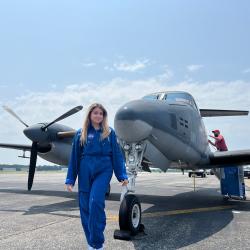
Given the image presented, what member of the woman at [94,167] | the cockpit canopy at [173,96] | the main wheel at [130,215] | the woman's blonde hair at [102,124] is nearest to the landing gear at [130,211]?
the main wheel at [130,215]

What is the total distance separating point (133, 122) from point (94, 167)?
9.32ft

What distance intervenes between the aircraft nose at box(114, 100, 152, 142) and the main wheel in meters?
1.61

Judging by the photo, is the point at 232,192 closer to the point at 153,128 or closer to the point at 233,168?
the point at 233,168

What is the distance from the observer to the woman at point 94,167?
464 cm

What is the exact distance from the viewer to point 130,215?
625 cm

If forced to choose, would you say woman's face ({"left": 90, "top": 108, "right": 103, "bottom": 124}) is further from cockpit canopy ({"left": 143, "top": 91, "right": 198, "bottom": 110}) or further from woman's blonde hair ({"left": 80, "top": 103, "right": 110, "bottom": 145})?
cockpit canopy ({"left": 143, "top": 91, "right": 198, "bottom": 110})

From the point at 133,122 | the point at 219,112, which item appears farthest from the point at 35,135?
the point at 219,112

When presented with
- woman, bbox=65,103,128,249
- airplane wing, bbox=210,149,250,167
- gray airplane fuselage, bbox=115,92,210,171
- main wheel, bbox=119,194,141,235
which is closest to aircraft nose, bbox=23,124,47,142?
gray airplane fuselage, bbox=115,92,210,171

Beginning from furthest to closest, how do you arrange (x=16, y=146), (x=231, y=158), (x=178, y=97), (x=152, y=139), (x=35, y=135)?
1. (x=16, y=146)
2. (x=35, y=135)
3. (x=231, y=158)
4. (x=178, y=97)
5. (x=152, y=139)

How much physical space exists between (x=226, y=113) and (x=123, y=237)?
1429 centimetres

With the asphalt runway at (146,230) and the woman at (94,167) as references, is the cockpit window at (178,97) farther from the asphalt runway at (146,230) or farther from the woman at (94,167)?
the woman at (94,167)

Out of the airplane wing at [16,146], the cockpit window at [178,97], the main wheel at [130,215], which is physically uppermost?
the cockpit window at [178,97]

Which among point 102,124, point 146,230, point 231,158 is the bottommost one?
point 146,230

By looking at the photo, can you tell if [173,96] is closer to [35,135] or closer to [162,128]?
[162,128]
